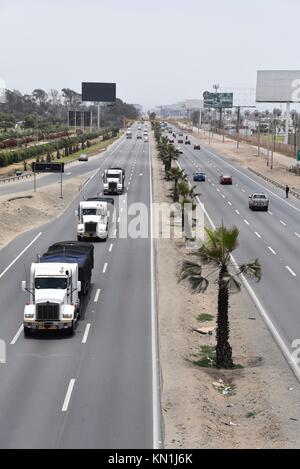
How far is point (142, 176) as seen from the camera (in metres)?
99.2

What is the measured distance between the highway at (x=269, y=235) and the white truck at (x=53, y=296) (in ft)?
28.3

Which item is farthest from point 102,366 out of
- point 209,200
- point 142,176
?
point 142,176

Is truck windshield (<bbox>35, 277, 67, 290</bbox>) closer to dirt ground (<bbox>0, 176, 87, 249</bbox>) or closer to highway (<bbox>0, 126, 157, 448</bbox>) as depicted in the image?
highway (<bbox>0, 126, 157, 448</bbox>)

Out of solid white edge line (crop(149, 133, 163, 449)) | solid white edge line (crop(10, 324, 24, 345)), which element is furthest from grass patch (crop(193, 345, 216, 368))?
solid white edge line (crop(10, 324, 24, 345))

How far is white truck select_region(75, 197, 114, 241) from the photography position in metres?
50.1

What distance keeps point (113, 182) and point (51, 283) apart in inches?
1929

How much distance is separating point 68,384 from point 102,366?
7.27 feet

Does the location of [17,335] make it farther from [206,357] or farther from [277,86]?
[277,86]

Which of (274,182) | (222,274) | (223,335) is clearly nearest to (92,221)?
(222,274)

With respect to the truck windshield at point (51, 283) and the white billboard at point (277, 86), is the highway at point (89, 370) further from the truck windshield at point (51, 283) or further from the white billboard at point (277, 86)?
the white billboard at point (277, 86)

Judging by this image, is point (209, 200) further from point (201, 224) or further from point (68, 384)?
point (68, 384)

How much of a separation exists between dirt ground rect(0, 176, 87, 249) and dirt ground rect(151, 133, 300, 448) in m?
21.5

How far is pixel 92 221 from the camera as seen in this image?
5016 cm

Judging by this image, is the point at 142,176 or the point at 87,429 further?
the point at 142,176
